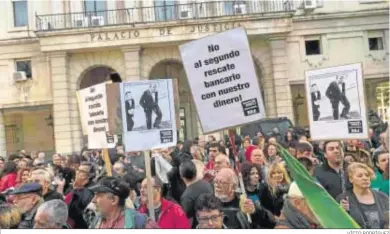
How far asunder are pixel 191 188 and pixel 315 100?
1.59m

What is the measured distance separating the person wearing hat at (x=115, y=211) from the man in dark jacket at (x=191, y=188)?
3.60ft

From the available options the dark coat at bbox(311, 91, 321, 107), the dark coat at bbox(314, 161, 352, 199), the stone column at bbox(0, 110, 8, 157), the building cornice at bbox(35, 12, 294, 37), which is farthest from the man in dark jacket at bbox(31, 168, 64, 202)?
the building cornice at bbox(35, 12, 294, 37)

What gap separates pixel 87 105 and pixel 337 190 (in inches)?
141

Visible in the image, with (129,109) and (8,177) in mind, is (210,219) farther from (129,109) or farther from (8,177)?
(8,177)

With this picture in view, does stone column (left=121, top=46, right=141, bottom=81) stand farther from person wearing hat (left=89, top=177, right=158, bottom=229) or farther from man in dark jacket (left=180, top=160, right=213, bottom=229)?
person wearing hat (left=89, top=177, right=158, bottom=229)

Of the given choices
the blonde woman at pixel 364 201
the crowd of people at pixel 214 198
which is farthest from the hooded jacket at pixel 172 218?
the blonde woman at pixel 364 201

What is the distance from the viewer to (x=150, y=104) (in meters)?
5.91

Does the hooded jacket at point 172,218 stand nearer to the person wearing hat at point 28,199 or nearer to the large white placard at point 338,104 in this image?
the person wearing hat at point 28,199

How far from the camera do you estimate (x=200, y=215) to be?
416 centimetres

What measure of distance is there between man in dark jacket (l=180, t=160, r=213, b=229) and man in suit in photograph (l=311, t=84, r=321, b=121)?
4.28ft

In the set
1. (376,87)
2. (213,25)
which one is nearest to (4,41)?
(213,25)

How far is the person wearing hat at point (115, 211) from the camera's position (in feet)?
12.9

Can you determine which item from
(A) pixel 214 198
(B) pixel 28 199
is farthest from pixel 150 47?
(A) pixel 214 198
